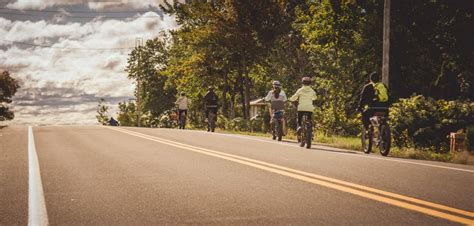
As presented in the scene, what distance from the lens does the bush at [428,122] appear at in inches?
596

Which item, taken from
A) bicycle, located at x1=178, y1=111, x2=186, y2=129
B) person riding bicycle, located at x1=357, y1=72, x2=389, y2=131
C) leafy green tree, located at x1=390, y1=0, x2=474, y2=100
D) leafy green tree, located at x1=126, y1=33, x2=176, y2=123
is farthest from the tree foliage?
leafy green tree, located at x1=126, y1=33, x2=176, y2=123

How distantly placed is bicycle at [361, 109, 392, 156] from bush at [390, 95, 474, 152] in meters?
3.12

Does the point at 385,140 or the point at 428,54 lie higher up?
the point at 428,54

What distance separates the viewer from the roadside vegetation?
1547 cm

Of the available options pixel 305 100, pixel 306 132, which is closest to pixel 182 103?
pixel 305 100

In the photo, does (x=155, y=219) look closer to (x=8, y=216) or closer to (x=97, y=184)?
(x=8, y=216)

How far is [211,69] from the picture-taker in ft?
118

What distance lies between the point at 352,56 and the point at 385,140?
1442 centimetres

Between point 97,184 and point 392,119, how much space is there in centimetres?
1086

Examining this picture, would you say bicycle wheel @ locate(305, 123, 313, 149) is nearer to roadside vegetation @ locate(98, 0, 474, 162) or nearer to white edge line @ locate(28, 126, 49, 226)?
roadside vegetation @ locate(98, 0, 474, 162)

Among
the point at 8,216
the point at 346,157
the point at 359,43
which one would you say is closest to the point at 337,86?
the point at 359,43

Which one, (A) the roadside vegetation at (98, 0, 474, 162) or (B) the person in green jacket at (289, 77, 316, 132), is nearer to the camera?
(B) the person in green jacket at (289, 77, 316, 132)

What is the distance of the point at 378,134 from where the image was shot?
1188 centimetres

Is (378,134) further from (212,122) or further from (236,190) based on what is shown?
(212,122)
